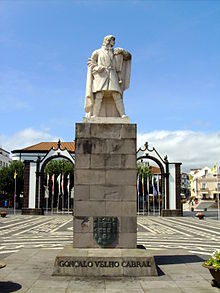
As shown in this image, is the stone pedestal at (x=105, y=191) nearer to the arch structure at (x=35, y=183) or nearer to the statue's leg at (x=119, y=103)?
the statue's leg at (x=119, y=103)

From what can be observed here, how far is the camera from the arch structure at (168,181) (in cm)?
3759

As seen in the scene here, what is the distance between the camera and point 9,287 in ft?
21.2

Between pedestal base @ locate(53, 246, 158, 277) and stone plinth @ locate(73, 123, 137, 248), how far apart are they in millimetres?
797

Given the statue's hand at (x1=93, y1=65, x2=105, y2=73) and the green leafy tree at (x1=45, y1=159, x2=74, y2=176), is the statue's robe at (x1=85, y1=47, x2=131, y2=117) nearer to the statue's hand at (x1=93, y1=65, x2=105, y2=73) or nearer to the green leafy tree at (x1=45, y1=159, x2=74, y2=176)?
the statue's hand at (x1=93, y1=65, x2=105, y2=73)

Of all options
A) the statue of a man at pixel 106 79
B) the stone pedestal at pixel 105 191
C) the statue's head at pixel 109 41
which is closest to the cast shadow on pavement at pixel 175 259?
the stone pedestal at pixel 105 191

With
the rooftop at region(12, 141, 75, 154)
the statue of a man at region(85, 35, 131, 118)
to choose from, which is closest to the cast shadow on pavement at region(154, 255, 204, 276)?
the statue of a man at region(85, 35, 131, 118)

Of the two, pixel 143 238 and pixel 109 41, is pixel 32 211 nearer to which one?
pixel 143 238

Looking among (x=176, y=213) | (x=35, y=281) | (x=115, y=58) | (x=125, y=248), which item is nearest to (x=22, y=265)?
(x=35, y=281)

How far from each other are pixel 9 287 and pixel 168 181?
33.4m

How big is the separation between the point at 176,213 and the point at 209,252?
86.4 ft

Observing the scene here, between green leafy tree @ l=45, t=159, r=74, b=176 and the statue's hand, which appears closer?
the statue's hand

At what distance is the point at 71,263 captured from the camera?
740 centimetres

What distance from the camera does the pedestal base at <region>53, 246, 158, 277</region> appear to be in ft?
24.2

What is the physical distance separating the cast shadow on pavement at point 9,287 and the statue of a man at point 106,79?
4.58m
